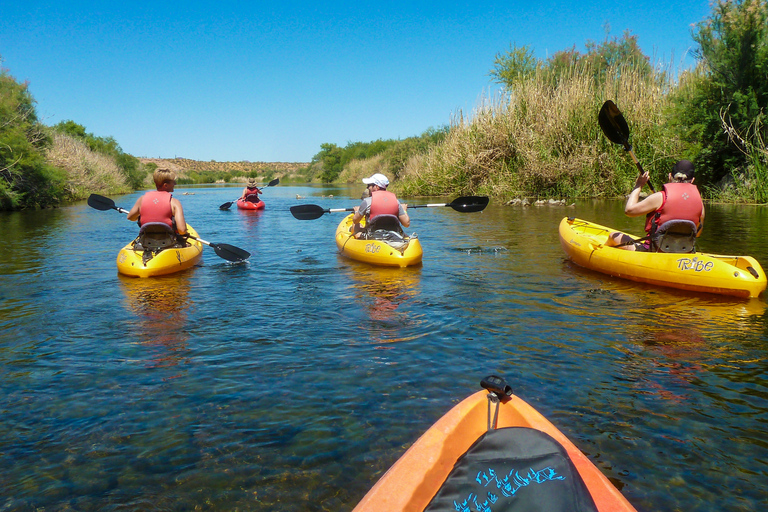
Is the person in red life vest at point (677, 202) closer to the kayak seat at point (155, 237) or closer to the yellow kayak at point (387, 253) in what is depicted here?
the yellow kayak at point (387, 253)

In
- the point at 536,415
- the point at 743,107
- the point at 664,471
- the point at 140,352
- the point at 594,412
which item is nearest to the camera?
the point at 536,415

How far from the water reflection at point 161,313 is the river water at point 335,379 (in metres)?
0.03

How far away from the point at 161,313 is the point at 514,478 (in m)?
4.79

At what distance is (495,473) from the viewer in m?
2.21

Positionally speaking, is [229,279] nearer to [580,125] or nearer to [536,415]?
[536,415]

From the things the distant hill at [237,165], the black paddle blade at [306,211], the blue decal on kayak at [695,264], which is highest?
the distant hill at [237,165]

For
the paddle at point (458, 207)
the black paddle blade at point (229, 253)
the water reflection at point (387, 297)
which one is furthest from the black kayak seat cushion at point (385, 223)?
the black paddle blade at point (229, 253)

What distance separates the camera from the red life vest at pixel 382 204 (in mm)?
8289

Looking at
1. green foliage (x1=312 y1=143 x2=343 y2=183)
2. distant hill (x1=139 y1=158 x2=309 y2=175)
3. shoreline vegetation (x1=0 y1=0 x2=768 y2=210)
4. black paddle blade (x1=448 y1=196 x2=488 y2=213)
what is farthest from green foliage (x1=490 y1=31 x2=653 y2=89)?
distant hill (x1=139 y1=158 x2=309 y2=175)

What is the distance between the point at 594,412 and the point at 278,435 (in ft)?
6.41

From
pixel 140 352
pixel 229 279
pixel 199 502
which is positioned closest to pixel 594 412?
pixel 199 502

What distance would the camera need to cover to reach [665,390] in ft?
12.4

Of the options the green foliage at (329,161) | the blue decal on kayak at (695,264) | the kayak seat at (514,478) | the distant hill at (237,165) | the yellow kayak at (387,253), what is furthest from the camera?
the distant hill at (237,165)

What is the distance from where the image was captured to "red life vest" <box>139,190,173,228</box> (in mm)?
7707
